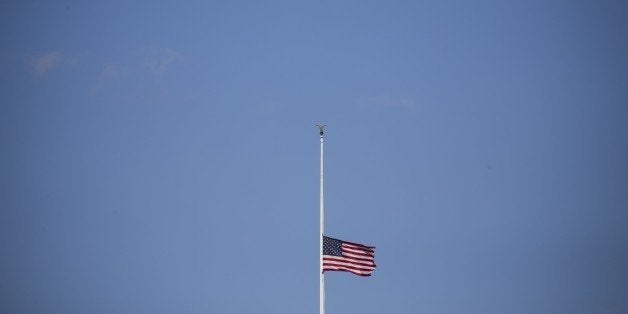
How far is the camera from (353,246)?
126 feet

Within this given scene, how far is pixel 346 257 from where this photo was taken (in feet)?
126

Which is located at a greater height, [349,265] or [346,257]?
[346,257]

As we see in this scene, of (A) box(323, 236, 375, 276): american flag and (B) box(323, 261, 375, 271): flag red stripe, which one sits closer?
(B) box(323, 261, 375, 271): flag red stripe

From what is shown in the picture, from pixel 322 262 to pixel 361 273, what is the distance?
2.44m

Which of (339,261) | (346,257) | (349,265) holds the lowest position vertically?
(349,265)

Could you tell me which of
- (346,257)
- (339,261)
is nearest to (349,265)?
(346,257)

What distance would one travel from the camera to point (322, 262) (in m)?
37.8

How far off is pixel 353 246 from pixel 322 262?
6.80ft

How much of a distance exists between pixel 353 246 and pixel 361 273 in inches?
63.4

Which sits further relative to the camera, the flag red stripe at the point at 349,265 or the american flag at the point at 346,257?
the american flag at the point at 346,257

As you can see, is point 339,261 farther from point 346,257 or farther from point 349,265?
point 349,265

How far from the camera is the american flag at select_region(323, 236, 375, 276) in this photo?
38125mm

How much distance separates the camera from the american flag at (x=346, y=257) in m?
38.1

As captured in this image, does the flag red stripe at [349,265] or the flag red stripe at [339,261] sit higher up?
the flag red stripe at [339,261]
